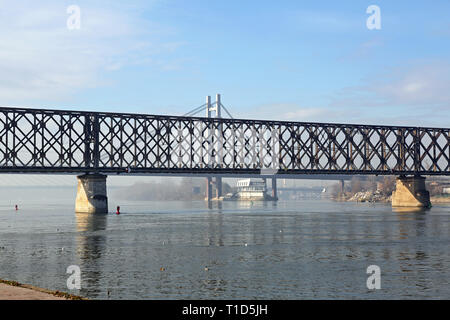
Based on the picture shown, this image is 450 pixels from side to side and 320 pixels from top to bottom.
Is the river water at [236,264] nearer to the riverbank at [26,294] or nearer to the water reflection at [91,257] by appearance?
the water reflection at [91,257]

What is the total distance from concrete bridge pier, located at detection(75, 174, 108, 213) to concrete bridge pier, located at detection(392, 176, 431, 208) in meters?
79.0

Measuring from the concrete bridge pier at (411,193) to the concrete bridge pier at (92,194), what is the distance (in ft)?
259

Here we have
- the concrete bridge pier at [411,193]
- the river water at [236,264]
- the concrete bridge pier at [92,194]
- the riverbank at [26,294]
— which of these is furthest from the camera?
the concrete bridge pier at [411,193]

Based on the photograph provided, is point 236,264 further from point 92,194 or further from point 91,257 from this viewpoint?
point 92,194

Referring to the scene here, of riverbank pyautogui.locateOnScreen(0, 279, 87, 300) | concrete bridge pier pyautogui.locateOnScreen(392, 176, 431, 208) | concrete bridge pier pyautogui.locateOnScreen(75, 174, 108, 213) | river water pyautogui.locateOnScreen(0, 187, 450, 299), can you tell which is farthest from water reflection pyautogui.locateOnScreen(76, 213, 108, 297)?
concrete bridge pier pyautogui.locateOnScreen(392, 176, 431, 208)

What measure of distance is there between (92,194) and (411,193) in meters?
83.7

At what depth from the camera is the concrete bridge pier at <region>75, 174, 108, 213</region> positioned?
114938 mm

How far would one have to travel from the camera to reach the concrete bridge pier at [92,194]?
114938 millimetres

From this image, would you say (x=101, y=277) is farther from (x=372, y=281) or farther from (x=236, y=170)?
(x=236, y=170)

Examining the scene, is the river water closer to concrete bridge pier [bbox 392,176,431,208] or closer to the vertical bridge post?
the vertical bridge post

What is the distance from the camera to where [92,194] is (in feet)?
379

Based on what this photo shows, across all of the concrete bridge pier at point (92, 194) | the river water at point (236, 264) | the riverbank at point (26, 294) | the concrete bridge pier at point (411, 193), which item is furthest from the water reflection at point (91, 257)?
the concrete bridge pier at point (411, 193)

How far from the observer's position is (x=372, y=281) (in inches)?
1113

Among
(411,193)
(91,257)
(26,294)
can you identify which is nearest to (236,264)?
(91,257)
